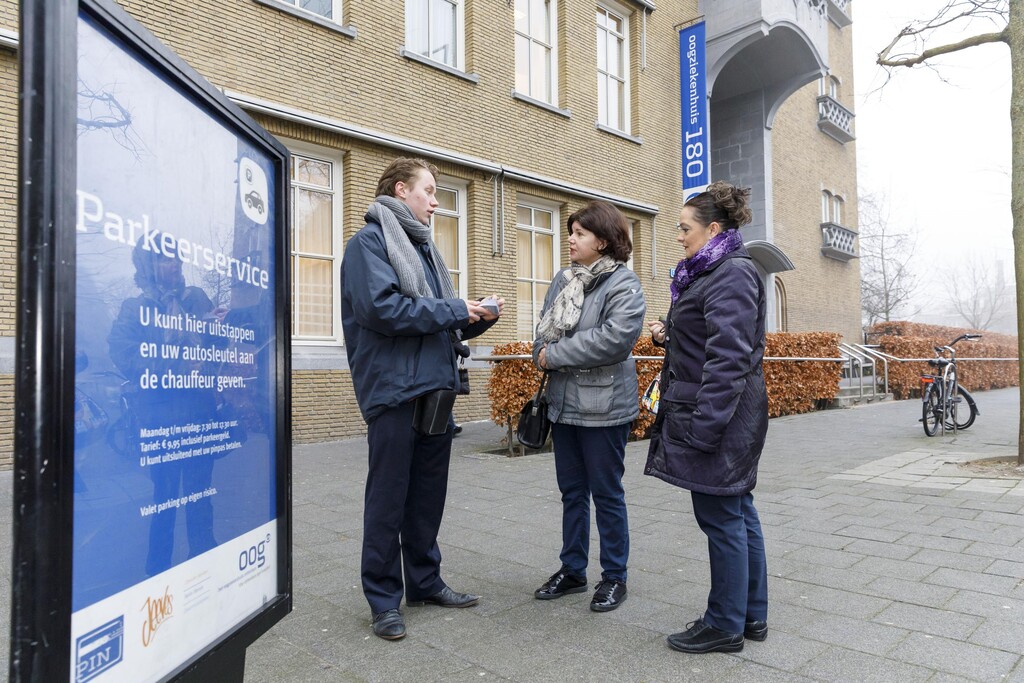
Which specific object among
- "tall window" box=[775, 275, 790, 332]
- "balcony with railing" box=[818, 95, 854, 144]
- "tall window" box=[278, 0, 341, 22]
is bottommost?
"tall window" box=[775, 275, 790, 332]

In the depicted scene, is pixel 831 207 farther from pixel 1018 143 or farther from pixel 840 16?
pixel 1018 143

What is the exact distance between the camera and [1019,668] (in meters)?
2.53

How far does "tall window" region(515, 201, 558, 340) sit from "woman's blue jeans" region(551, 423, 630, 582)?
9080 mm

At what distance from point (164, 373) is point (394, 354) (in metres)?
1.34

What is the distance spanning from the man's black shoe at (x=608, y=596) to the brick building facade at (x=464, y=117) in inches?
253

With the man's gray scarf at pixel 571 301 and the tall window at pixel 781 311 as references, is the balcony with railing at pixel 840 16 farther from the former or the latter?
the man's gray scarf at pixel 571 301

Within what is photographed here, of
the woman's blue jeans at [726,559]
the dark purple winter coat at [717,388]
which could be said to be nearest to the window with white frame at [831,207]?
the dark purple winter coat at [717,388]

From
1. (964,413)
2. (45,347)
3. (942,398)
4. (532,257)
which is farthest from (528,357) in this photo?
(964,413)

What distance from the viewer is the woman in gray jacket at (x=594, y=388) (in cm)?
323

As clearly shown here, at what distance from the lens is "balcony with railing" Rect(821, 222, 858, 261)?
22344 mm

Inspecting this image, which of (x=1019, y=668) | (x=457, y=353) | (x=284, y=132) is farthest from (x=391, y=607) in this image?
(x=284, y=132)

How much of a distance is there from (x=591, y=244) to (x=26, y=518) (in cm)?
257

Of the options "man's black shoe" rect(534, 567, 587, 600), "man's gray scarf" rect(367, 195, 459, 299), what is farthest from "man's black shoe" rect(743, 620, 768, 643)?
"man's gray scarf" rect(367, 195, 459, 299)

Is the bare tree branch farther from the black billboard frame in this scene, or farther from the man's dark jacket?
the black billboard frame
